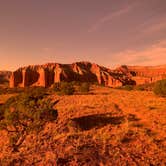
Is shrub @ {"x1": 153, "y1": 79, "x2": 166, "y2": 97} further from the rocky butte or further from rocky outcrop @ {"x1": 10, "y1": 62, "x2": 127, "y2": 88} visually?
rocky outcrop @ {"x1": 10, "y1": 62, "x2": 127, "y2": 88}

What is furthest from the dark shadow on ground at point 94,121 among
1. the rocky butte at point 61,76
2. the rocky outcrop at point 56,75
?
the rocky outcrop at point 56,75

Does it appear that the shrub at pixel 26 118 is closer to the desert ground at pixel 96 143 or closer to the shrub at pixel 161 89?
the desert ground at pixel 96 143

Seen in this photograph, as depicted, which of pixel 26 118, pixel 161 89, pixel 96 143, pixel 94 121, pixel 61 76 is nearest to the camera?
pixel 96 143

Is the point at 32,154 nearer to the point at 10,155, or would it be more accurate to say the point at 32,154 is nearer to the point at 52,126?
the point at 10,155

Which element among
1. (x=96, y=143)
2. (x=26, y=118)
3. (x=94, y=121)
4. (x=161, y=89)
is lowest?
(x=96, y=143)

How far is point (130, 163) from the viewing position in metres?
13.3

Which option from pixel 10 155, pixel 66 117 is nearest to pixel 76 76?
pixel 66 117

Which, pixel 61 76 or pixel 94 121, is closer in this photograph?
pixel 94 121

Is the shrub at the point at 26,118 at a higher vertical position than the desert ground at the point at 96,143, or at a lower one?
higher

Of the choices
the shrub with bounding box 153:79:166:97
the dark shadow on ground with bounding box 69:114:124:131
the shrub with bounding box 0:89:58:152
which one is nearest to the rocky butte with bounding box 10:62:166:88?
the shrub with bounding box 153:79:166:97

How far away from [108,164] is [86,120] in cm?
973

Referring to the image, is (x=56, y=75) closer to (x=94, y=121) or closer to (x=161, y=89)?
(x=161, y=89)

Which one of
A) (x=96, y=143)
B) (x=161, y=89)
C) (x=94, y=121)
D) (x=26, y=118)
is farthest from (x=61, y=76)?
(x=96, y=143)

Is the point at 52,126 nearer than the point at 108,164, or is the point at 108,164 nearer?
the point at 108,164
